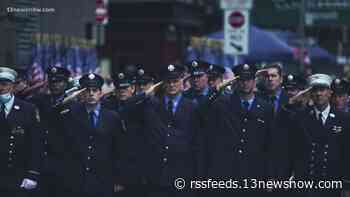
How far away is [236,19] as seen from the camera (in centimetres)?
1781

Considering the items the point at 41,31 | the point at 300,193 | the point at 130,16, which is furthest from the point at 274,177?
the point at 130,16

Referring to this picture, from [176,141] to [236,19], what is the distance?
25.8ft

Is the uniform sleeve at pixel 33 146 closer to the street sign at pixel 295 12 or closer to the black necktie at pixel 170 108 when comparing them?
the black necktie at pixel 170 108

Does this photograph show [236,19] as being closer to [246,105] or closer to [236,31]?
[236,31]

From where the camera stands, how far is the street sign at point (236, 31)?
17.7 metres

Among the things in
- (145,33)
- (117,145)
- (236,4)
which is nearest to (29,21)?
(117,145)

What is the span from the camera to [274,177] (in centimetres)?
1030

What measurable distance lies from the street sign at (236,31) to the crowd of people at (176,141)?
706cm

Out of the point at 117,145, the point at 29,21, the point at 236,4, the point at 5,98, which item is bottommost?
the point at 117,145

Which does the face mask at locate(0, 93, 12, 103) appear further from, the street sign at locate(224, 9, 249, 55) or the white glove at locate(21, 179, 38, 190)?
the street sign at locate(224, 9, 249, 55)

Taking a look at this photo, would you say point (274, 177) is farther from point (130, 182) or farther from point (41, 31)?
point (41, 31)

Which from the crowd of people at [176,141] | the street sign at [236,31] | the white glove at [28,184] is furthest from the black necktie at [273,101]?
the street sign at [236,31]

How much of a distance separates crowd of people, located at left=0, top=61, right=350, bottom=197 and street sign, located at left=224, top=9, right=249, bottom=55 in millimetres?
7062

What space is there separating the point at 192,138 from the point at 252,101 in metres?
0.79
